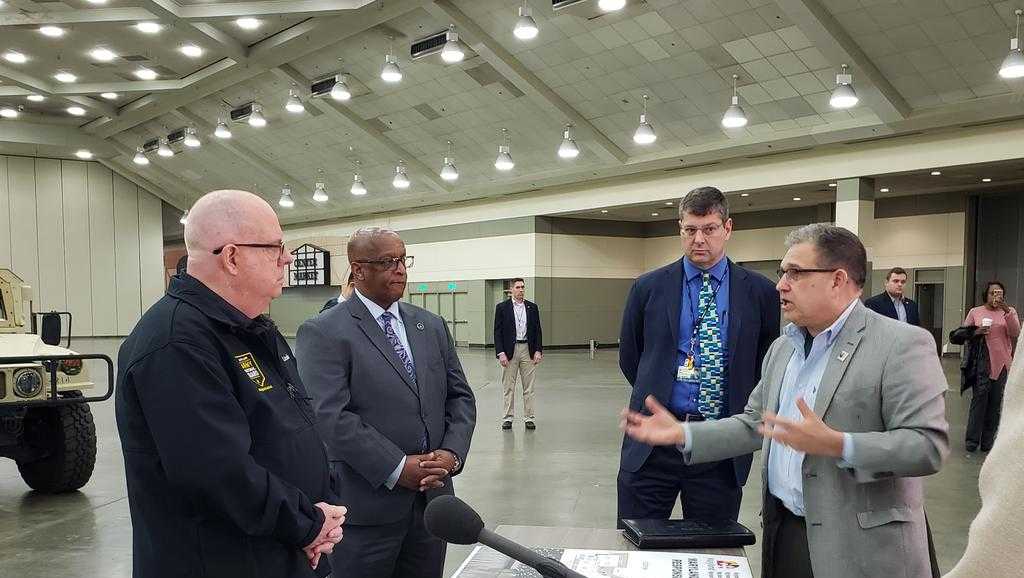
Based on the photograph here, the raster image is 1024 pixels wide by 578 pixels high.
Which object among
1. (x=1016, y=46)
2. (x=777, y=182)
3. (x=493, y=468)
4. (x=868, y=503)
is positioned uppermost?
(x=1016, y=46)

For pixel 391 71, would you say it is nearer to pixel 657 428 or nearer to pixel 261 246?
pixel 261 246

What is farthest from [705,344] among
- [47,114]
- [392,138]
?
[47,114]

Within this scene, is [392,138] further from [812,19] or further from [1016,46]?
[1016,46]

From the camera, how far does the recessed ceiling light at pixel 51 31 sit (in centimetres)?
1503

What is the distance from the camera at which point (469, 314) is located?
78.7ft

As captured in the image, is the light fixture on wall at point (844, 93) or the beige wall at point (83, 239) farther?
the beige wall at point (83, 239)

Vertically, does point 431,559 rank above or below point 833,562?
below

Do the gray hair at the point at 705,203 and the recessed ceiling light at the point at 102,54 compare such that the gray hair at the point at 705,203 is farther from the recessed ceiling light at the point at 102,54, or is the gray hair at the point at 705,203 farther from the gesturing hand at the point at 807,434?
the recessed ceiling light at the point at 102,54

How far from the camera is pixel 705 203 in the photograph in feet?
9.96

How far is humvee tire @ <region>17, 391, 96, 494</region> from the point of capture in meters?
5.76

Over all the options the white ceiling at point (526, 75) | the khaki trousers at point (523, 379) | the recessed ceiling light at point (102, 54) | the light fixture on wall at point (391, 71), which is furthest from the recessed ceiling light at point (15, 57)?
the khaki trousers at point (523, 379)

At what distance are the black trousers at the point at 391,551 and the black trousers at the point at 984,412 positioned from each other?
6.51 metres

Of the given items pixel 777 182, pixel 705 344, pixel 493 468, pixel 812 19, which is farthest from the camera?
pixel 777 182

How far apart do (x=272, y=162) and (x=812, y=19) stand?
58.1 feet
